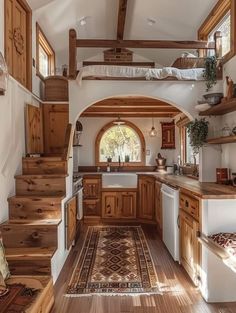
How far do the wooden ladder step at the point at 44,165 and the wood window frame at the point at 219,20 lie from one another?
259cm

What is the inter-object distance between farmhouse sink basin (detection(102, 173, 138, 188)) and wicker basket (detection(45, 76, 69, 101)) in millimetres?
1992

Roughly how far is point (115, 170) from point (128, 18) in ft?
10.5

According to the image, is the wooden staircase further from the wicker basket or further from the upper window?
the upper window

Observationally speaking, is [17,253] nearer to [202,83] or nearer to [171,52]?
[202,83]

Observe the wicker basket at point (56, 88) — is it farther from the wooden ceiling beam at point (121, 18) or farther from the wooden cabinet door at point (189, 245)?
the wooden cabinet door at point (189, 245)

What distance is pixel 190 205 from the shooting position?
2.95m

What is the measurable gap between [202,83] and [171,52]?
2.00m

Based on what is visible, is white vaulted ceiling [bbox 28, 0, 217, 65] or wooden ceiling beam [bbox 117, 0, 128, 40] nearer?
white vaulted ceiling [bbox 28, 0, 217, 65]

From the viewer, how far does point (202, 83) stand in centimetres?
400

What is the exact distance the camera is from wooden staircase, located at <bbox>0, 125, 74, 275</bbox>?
2572 mm

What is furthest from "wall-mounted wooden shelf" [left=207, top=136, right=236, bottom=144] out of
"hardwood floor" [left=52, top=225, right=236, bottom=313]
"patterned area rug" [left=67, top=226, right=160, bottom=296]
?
"patterned area rug" [left=67, top=226, right=160, bottom=296]

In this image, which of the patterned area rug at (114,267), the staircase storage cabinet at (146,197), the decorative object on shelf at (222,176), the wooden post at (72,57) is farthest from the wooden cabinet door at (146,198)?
the wooden post at (72,57)

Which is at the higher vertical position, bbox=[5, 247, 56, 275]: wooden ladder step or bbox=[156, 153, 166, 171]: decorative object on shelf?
bbox=[156, 153, 166, 171]: decorative object on shelf

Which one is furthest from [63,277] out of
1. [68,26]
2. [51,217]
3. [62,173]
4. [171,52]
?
[171,52]
